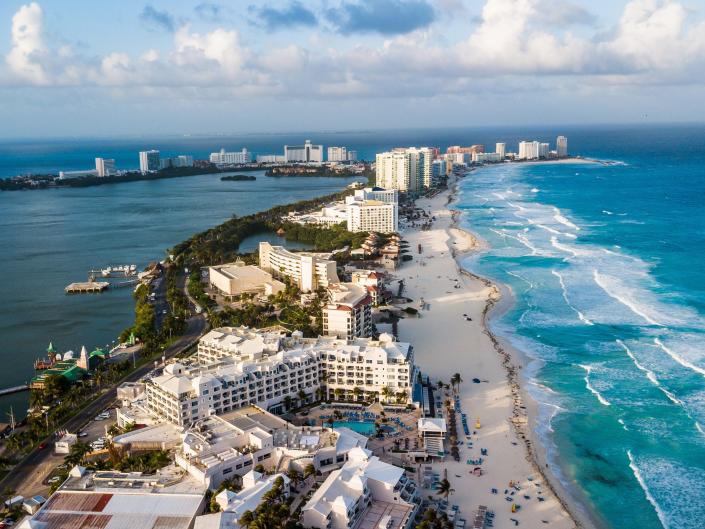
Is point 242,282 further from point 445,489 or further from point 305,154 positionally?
point 305,154

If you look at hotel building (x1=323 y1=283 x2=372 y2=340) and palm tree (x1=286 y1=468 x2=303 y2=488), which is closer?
palm tree (x1=286 y1=468 x2=303 y2=488)

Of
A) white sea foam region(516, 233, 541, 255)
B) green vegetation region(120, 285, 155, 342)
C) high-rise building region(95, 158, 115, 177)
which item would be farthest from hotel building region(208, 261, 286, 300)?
high-rise building region(95, 158, 115, 177)

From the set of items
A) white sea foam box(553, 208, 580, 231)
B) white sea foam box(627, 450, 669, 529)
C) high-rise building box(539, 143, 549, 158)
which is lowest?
white sea foam box(627, 450, 669, 529)

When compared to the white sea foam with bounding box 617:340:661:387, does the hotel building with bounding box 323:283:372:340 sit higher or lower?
higher

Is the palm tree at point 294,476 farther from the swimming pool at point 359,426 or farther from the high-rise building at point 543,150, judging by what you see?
the high-rise building at point 543,150

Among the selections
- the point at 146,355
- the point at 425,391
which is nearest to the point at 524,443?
the point at 425,391

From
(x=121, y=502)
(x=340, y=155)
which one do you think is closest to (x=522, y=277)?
(x=121, y=502)

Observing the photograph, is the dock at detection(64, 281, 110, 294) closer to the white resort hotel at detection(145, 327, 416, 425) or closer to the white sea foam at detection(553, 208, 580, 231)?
the white resort hotel at detection(145, 327, 416, 425)
